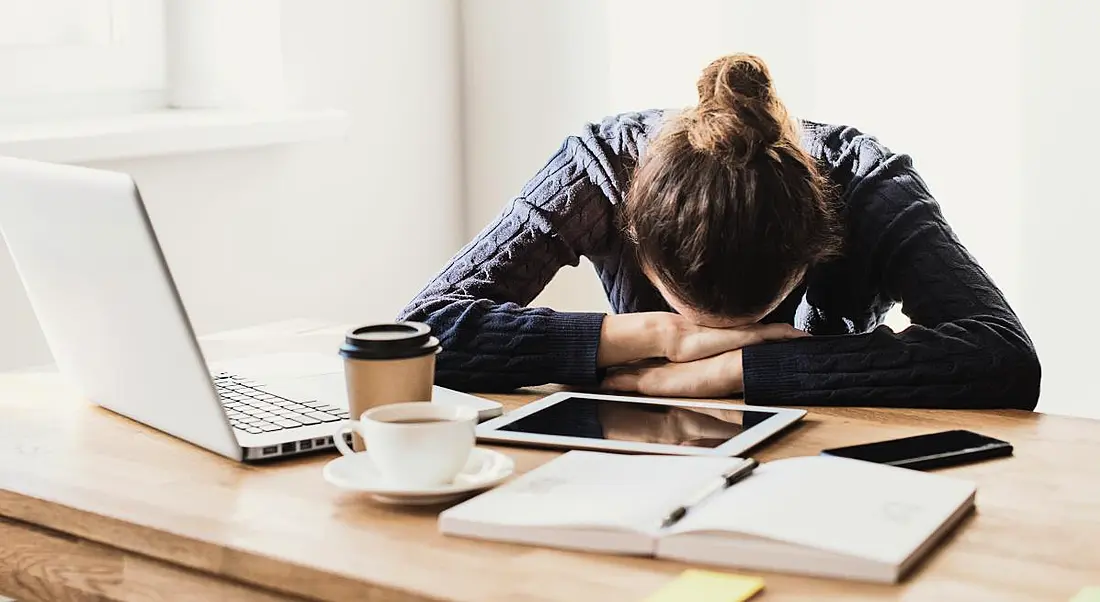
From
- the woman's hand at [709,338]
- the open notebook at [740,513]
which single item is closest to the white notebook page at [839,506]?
the open notebook at [740,513]

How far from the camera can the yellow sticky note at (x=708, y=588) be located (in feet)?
3.01

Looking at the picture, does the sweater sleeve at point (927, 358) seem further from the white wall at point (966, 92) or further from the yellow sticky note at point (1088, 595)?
the white wall at point (966, 92)

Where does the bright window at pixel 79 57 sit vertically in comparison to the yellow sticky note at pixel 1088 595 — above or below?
above

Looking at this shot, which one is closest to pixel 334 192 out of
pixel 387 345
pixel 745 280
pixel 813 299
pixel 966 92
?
pixel 966 92

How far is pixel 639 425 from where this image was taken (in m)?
1.36

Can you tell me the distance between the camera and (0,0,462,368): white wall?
103 inches

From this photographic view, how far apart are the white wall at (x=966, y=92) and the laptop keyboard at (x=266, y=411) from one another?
159 cm

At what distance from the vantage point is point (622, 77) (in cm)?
302

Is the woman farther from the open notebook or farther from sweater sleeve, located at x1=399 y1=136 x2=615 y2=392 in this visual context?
the open notebook

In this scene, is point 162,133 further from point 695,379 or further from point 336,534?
point 336,534

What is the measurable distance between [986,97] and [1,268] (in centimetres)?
172

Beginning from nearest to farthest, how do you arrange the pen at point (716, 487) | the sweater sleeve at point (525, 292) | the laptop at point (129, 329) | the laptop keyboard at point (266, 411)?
the pen at point (716, 487)
the laptop at point (129, 329)
the laptop keyboard at point (266, 411)
the sweater sleeve at point (525, 292)

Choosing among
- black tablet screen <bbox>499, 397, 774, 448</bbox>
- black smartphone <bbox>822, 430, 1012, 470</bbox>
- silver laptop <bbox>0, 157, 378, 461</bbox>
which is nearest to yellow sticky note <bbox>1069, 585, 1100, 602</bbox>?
black smartphone <bbox>822, 430, 1012, 470</bbox>

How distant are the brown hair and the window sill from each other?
114 cm
